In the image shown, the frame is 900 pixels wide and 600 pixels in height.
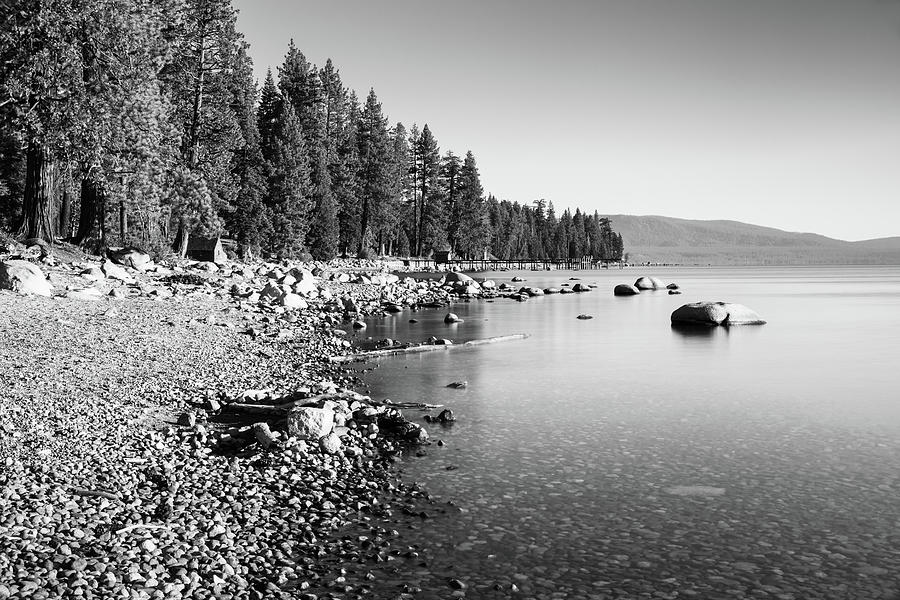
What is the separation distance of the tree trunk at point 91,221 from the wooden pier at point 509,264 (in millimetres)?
49197

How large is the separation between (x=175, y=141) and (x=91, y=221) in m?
7.72

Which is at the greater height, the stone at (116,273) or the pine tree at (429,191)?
the pine tree at (429,191)

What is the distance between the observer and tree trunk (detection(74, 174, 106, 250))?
27516mm

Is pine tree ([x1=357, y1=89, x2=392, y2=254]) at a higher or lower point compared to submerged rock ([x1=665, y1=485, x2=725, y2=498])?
higher

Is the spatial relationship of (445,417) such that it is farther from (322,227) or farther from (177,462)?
(322,227)

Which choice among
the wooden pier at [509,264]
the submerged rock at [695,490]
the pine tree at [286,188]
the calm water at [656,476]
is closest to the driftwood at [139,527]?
the calm water at [656,476]

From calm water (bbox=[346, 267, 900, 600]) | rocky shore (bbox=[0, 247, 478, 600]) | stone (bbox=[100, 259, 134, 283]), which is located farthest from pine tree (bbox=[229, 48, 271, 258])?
calm water (bbox=[346, 267, 900, 600])

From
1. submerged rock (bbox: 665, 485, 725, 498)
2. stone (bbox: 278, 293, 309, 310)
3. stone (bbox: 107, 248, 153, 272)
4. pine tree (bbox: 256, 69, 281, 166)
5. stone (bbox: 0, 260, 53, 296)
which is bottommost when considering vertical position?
submerged rock (bbox: 665, 485, 725, 498)

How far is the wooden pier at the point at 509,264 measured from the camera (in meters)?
82.6

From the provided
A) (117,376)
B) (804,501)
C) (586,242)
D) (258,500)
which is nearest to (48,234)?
(117,376)

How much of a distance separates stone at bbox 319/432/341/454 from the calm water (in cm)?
88

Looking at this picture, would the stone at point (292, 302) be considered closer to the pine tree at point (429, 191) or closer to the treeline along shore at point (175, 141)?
the treeline along shore at point (175, 141)

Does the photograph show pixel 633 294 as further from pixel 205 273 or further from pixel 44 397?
pixel 44 397

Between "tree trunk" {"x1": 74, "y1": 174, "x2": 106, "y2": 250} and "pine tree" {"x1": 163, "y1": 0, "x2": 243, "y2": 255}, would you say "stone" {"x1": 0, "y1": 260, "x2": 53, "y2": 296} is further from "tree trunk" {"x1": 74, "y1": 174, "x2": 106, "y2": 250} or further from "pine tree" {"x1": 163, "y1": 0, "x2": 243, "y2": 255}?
"pine tree" {"x1": 163, "y1": 0, "x2": 243, "y2": 255}
